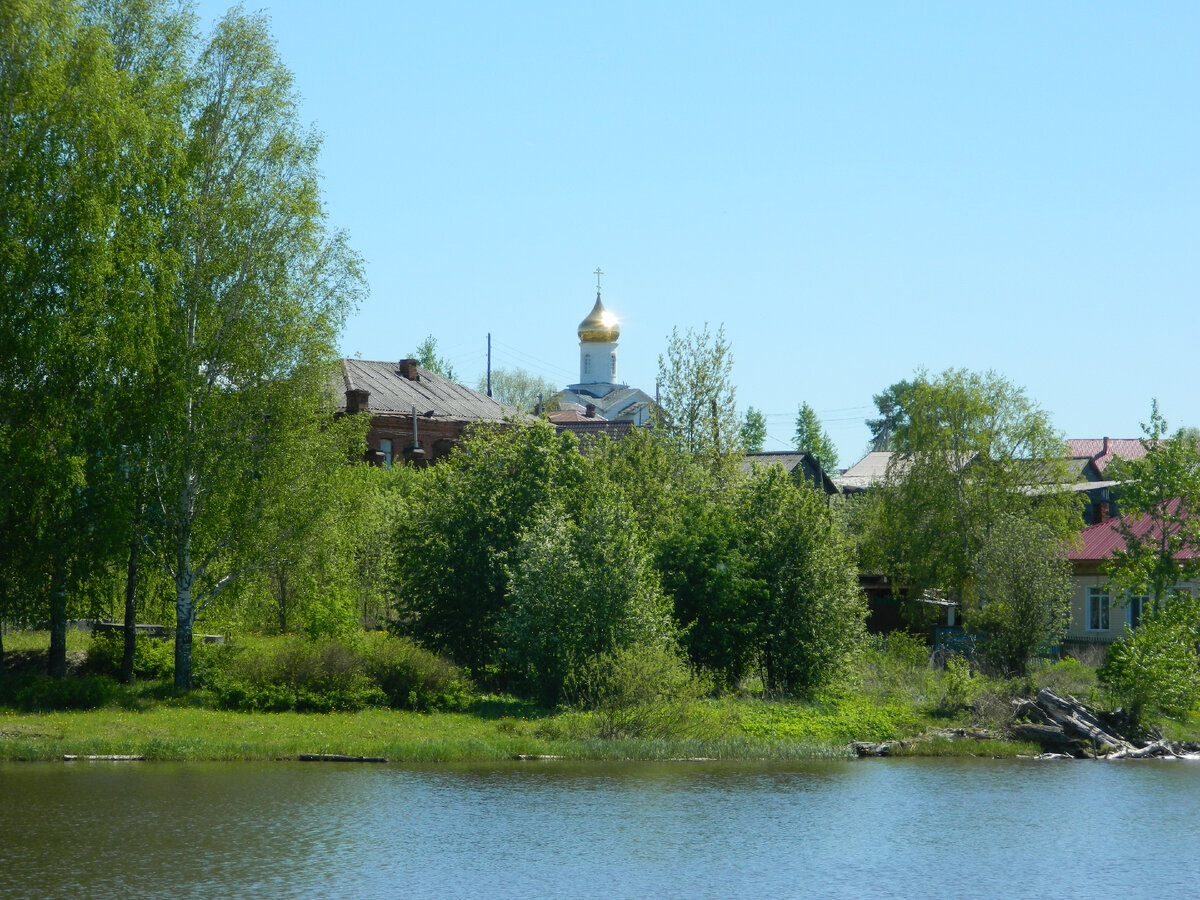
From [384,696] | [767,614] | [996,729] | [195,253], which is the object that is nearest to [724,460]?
[767,614]

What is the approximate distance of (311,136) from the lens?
37031mm

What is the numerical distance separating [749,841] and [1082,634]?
39.6 m

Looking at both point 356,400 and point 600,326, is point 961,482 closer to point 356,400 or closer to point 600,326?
point 356,400

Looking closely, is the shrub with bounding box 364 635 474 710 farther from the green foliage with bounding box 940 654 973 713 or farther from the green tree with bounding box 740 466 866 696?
the green foliage with bounding box 940 654 973 713

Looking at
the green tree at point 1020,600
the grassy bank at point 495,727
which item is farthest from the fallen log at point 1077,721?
the green tree at point 1020,600

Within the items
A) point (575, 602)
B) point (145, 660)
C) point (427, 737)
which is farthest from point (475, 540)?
point (145, 660)

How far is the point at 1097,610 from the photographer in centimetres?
5688

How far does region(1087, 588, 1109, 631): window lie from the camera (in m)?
56.2

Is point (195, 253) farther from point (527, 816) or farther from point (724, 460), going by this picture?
point (724, 460)

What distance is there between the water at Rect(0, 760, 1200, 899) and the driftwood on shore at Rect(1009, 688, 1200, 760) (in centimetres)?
640

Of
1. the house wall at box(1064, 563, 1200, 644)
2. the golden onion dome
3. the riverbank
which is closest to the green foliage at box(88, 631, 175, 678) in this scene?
the riverbank

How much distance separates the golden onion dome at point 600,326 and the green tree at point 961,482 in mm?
80903

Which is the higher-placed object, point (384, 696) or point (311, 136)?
point (311, 136)

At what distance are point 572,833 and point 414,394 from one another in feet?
207
